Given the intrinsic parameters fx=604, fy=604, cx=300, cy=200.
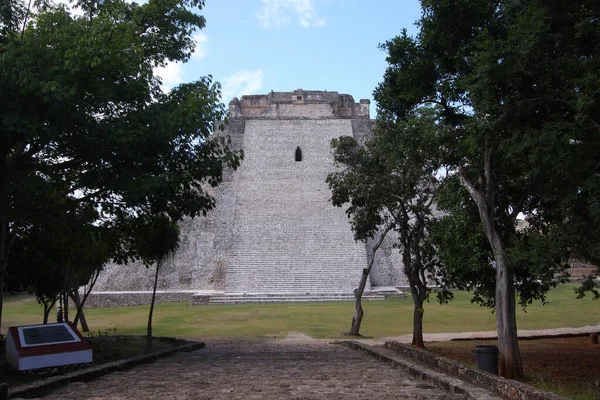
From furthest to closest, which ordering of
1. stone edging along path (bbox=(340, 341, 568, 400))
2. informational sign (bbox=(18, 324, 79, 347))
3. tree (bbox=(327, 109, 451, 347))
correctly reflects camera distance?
tree (bbox=(327, 109, 451, 347)) < informational sign (bbox=(18, 324, 79, 347)) < stone edging along path (bbox=(340, 341, 568, 400))

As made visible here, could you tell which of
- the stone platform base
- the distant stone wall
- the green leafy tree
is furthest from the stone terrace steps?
the green leafy tree

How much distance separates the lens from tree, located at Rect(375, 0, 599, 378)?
5961 millimetres

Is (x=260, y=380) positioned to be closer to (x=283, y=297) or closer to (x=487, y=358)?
(x=487, y=358)

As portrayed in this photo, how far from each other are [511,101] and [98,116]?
18.0 feet

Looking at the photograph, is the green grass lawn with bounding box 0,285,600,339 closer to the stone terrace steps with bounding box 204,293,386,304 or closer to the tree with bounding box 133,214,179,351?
the stone terrace steps with bounding box 204,293,386,304

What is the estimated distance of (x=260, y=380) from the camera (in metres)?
6.13

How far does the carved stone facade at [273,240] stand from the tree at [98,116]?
1520 cm

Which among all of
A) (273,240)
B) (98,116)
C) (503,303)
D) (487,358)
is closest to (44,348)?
(98,116)

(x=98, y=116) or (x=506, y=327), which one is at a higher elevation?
(x=98, y=116)

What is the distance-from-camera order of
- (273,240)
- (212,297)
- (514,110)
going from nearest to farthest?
(514,110), (212,297), (273,240)

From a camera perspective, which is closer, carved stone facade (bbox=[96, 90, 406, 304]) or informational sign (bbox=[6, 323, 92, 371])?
informational sign (bbox=[6, 323, 92, 371])

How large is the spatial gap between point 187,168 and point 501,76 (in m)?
4.62

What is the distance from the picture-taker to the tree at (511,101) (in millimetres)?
5961

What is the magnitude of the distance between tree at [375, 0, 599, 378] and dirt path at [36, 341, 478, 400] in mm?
2017
